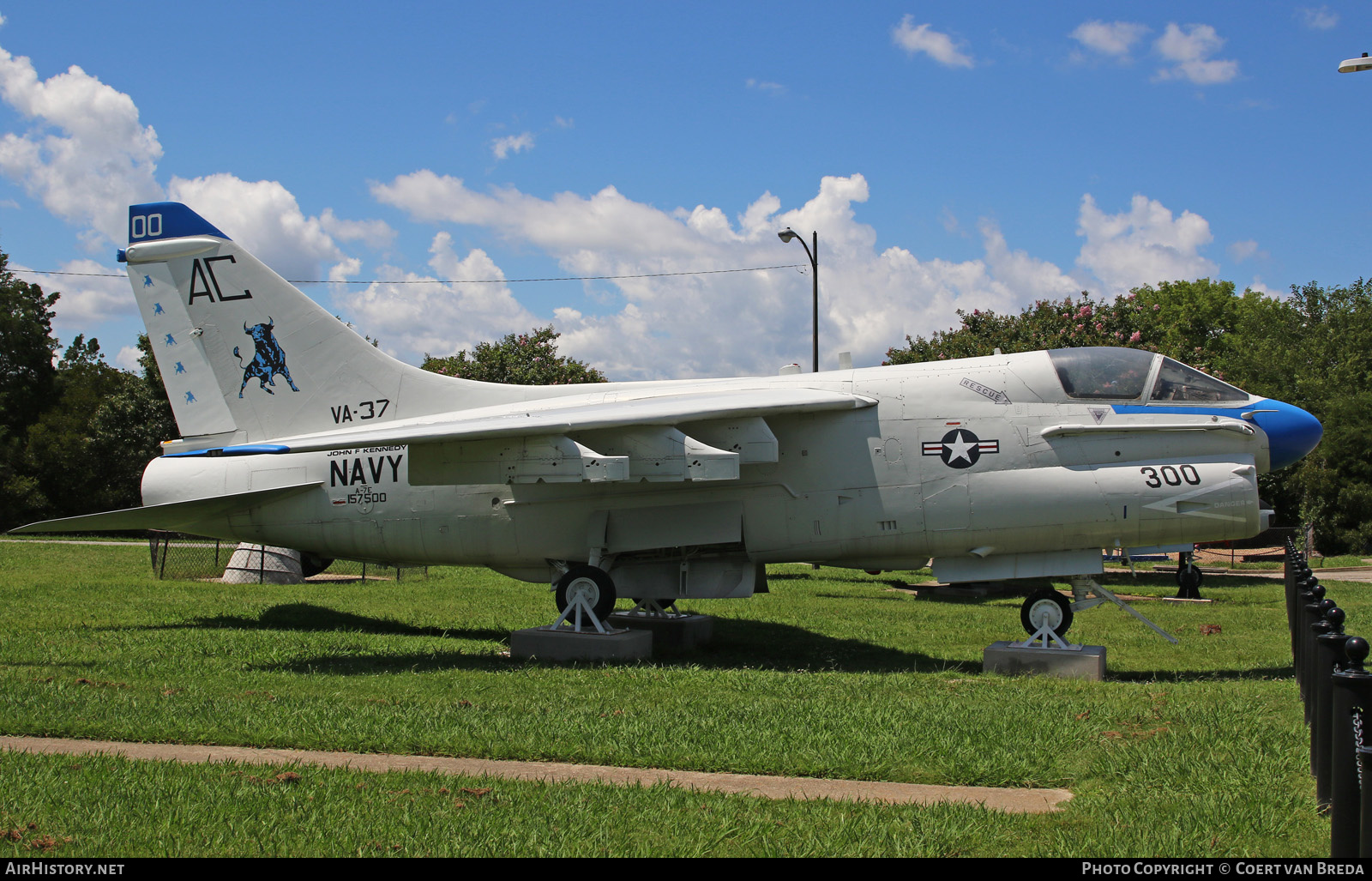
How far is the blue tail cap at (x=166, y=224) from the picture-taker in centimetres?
1407

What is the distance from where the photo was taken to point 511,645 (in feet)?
40.5

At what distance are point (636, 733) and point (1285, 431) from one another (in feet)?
28.2

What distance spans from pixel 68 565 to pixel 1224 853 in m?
27.0

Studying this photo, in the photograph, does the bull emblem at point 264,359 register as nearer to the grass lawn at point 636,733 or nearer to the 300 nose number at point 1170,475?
the grass lawn at point 636,733

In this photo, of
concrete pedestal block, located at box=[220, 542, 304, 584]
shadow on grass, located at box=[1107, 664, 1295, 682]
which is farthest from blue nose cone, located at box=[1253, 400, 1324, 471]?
concrete pedestal block, located at box=[220, 542, 304, 584]

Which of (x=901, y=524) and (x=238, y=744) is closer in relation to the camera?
(x=238, y=744)

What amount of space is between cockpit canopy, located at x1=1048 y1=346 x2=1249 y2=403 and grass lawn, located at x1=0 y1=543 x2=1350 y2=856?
3.22 metres

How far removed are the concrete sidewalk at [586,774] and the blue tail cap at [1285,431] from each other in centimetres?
715

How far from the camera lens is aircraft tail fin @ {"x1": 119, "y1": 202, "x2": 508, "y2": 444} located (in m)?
13.8

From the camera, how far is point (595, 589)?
12359 mm

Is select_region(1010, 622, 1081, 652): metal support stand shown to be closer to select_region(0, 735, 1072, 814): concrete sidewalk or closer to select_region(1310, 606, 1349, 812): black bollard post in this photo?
select_region(0, 735, 1072, 814): concrete sidewalk

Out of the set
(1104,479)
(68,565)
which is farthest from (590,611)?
(68,565)

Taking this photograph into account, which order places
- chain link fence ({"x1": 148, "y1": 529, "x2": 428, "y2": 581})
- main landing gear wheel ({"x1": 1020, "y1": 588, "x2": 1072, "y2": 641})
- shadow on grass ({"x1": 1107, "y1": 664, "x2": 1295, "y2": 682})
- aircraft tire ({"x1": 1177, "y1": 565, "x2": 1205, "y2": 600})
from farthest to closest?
chain link fence ({"x1": 148, "y1": 529, "x2": 428, "y2": 581}), aircraft tire ({"x1": 1177, "y1": 565, "x2": 1205, "y2": 600}), main landing gear wheel ({"x1": 1020, "y1": 588, "x2": 1072, "y2": 641}), shadow on grass ({"x1": 1107, "y1": 664, "x2": 1295, "y2": 682})
